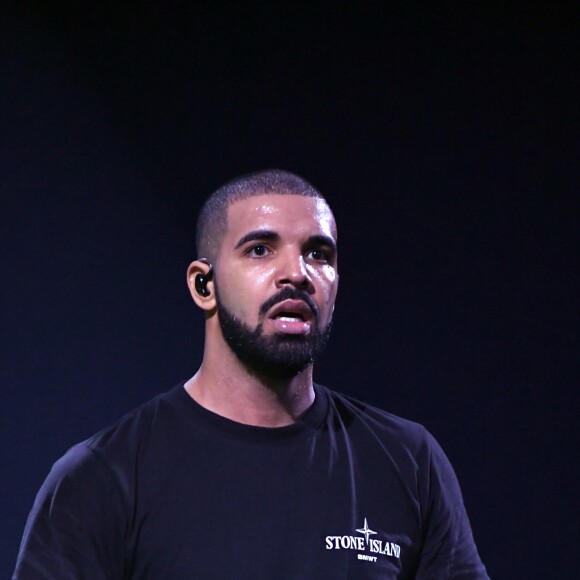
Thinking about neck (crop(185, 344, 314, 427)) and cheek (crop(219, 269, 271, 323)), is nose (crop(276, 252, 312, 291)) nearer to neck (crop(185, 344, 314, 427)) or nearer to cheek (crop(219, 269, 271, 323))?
cheek (crop(219, 269, 271, 323))

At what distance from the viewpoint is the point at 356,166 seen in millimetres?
2219

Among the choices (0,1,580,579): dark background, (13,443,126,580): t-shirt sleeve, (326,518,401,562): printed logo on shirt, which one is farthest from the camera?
(0,1,580,579): dark background

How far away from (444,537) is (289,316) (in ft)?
1.45

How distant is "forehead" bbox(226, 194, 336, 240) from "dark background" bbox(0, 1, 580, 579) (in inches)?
20.5

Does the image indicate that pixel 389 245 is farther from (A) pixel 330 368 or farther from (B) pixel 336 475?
(B) pixel 336 475

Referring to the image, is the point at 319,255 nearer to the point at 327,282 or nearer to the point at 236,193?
the point at 327,282

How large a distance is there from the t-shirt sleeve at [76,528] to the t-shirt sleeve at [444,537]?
1.61 ft

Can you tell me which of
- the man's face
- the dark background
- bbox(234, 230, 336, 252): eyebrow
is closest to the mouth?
the man's face

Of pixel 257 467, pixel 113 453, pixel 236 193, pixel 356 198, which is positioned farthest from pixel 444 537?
pixel 356 198

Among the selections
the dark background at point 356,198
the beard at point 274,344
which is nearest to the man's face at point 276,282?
the beard at point 274,344

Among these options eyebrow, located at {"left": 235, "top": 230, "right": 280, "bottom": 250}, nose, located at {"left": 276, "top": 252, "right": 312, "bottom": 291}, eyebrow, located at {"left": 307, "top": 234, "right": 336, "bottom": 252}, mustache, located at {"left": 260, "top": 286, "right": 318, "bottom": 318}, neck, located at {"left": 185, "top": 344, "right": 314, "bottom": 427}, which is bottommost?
neck, located at {"left": 185, "top": 344, "right": 314, "bottom": 427}

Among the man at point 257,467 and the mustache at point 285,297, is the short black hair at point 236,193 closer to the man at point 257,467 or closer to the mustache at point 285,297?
the man at point 257,467

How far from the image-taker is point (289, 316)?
1521 mm

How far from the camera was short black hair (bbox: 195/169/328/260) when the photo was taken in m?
1.60
